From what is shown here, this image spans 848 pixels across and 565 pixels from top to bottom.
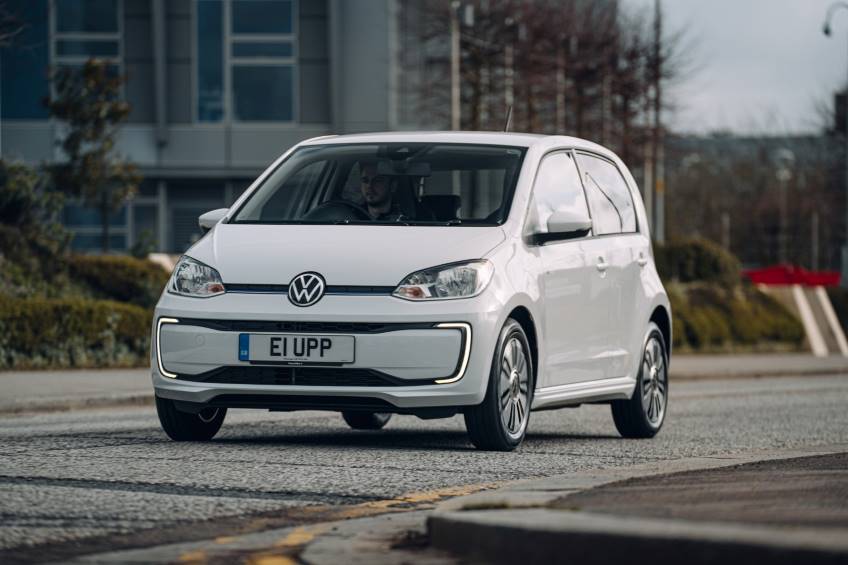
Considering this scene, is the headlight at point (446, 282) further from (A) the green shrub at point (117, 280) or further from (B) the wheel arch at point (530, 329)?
(A) the green shrub at point (117, 280)

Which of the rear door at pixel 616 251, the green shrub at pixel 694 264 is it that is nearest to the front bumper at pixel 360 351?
the rear door at pixel 616 251

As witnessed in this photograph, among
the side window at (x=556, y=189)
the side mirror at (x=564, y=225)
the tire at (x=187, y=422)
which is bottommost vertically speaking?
the tire at (x=187, y=422)

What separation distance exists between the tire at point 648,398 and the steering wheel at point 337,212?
7.42ft

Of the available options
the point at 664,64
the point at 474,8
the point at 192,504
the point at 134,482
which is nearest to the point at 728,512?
the point at 192,504

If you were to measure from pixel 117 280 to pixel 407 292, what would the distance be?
13.1 meters

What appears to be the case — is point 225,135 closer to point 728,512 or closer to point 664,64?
point 664,64

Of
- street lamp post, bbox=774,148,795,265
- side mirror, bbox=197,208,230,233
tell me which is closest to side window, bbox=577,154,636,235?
side mirror, bbox=197,208,230,233

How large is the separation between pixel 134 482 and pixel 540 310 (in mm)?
2931

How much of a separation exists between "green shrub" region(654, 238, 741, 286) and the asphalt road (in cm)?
1966

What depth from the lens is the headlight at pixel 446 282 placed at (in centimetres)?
909

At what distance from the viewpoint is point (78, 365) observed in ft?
63.3

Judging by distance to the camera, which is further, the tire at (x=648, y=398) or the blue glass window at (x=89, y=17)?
the blue glass window at (x=89, y=17)

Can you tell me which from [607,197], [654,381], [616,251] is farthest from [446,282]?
[654,381]

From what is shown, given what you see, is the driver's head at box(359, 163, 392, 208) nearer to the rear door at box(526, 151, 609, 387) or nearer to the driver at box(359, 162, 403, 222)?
the driver at box(359, 162, 403, 222)
